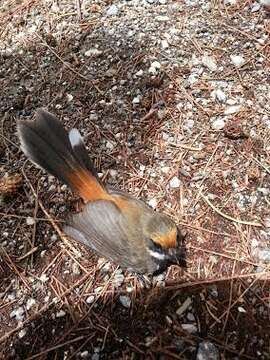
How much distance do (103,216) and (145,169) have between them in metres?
0.51

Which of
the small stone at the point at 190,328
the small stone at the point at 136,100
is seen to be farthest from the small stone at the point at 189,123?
the small stone at the point at 190,328

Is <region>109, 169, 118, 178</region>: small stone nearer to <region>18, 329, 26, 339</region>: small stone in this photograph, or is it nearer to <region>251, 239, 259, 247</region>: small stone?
<region>251, 239, 259, 247</region>: small stone

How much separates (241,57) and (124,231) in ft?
5.19

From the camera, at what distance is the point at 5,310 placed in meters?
3.06

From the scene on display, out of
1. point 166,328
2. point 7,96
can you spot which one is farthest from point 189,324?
point 7,96

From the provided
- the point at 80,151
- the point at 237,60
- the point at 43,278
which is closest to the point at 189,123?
the point at 237,60

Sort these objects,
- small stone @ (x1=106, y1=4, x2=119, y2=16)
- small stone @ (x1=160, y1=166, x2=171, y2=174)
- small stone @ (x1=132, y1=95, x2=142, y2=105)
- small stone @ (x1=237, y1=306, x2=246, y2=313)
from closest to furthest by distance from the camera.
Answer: small stone @ (x1=237, y1=306, x2=246, y2=313) < small stone @ (x1=160, y1=166, x2=171, y2=174) < small stone @ (x1=132, y1=95, x2=142, y2=105) < small stone @ (x1=106, y1=4, x2=119, y2=16)

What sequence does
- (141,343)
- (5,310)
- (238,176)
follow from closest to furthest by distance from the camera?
(141,343) → (5,310) → (238,176)

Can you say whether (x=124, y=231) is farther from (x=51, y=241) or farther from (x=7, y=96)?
(x=7, y=96)

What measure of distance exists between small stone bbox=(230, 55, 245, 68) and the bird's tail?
1.31m

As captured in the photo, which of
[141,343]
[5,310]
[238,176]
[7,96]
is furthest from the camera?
[7,96]

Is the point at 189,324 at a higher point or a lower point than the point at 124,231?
lower

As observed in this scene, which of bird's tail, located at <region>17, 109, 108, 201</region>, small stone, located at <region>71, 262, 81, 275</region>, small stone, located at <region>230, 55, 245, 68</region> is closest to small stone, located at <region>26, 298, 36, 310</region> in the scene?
small stone, located at <region>71, 262, 81, 275</region>

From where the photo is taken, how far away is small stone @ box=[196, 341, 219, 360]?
2.74 metres
